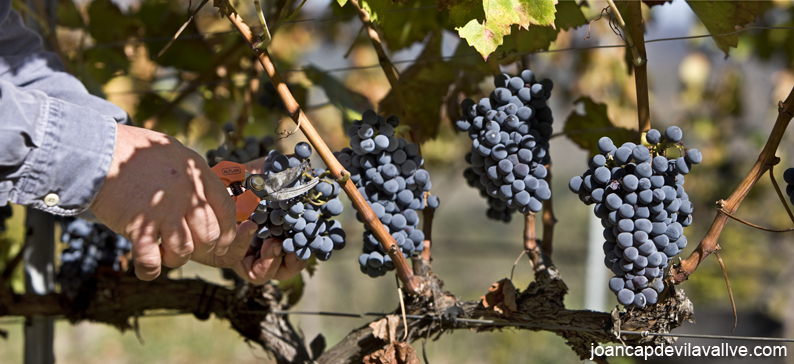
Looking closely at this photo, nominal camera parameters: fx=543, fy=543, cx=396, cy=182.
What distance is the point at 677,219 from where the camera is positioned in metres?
0.95

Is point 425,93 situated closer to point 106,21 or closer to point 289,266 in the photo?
point 289,266

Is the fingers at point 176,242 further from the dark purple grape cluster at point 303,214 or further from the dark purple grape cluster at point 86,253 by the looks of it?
the dark purple grape cluster at point 86,253

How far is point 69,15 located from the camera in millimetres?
1943

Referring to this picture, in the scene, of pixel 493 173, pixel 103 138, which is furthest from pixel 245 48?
pixel 493 173

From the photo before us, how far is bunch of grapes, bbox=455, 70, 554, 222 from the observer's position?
102 cm

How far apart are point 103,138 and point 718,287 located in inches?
209

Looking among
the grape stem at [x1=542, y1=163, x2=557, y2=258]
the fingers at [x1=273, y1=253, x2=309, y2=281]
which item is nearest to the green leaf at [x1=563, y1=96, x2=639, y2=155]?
the grape stem at [x1=542, y1=163, x2=557, y2=258]

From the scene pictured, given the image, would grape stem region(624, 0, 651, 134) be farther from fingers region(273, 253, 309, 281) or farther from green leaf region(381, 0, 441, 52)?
fingers region(273, 253, 309, 281)

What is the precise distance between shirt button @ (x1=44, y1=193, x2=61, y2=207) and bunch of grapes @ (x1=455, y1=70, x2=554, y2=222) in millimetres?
723

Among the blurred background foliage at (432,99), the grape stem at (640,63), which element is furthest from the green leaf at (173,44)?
the grape stem at (640,63)

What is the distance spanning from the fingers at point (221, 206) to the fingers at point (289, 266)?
17 centimetres

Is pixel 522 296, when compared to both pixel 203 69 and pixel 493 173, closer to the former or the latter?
pixel 493 173

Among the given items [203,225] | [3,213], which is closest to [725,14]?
[203,225]

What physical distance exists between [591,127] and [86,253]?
1.46 meters
